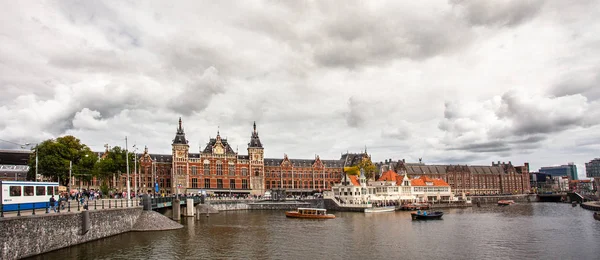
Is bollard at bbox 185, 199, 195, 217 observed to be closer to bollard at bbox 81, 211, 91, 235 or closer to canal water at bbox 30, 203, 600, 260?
canal water at bbox 30, 203, 600, 260

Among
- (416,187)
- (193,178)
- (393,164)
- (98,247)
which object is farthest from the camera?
(393,164)

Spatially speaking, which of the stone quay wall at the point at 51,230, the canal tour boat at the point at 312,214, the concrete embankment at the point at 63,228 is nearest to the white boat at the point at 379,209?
the canal tour boat at the point at 312,214

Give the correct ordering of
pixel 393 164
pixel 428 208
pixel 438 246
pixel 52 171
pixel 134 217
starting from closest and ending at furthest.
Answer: pixel 438 246, pixel 134 217, pixel 52 171, pixel 428 208, pixel 393 164

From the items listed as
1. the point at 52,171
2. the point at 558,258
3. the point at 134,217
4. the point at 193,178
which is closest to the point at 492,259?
the point at 558,258

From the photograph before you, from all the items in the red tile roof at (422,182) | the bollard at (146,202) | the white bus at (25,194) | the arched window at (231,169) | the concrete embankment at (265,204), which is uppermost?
the arched window at (231,169)

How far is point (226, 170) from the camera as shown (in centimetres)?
16050

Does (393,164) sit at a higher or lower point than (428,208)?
higher

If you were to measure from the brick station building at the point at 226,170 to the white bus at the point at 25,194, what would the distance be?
9632 cm

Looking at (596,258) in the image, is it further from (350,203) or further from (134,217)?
(350,203)

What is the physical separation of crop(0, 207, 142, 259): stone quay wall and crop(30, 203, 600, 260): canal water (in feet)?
3.62

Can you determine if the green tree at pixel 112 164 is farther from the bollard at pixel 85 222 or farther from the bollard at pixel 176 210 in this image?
the bollard at pixel 85 222

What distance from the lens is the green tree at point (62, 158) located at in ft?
321

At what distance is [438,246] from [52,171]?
280 ft

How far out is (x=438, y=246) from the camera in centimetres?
5316
